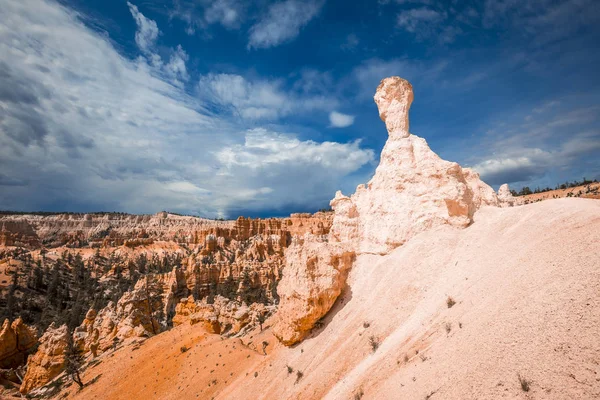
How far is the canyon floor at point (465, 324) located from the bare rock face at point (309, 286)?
0.52 meters

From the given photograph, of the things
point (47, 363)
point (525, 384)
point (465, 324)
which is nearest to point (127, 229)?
point (47, 363)

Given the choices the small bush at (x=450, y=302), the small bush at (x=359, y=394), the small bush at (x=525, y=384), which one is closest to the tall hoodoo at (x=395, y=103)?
the small bush at (x=450, y=302)

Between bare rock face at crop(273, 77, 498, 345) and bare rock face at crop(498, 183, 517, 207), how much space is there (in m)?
1.18

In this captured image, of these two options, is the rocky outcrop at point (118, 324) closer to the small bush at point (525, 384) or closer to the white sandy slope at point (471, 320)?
the white sandy slope at point (471, 320)

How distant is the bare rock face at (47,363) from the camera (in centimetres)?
2728

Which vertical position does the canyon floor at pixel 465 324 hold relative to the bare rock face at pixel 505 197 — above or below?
below

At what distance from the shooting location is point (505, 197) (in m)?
15.3

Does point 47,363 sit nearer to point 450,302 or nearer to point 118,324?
point 118,324

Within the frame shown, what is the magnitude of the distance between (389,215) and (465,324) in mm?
7266

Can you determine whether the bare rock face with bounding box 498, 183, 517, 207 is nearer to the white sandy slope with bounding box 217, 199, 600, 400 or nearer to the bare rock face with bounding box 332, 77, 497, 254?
the bare rock face with bounding box 332, 77, 497, 254

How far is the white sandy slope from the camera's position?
5801 mm

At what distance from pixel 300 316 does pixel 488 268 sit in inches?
308

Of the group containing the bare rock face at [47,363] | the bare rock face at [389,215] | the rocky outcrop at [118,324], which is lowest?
the bare rock face at [47,363]

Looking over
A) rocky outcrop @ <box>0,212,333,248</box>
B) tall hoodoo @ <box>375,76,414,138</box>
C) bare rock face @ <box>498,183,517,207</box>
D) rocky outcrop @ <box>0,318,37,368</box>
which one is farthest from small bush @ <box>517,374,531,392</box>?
rocky outcrop @ <box>0,212,333,248</box>
